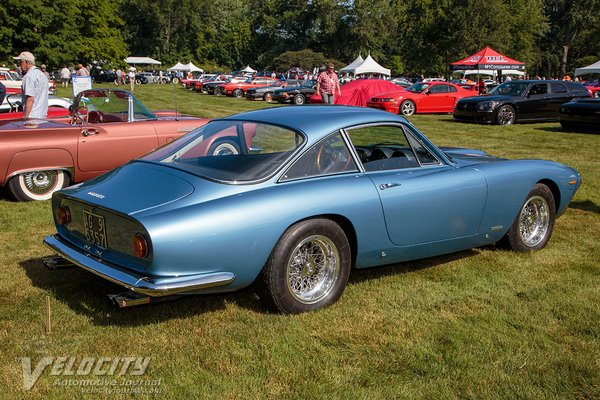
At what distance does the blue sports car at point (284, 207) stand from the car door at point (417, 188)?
11mm

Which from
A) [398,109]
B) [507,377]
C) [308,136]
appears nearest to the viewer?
[507,377]

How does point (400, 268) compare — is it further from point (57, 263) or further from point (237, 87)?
point (237, 87)

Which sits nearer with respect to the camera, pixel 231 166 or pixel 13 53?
pixel 231 166

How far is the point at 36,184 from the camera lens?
7152mm

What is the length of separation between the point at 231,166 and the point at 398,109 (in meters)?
18.2

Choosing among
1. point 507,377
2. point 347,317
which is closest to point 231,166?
point 347,317

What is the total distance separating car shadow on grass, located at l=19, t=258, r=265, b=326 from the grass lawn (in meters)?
0.01

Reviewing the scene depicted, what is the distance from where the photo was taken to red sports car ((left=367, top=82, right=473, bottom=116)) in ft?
69.8

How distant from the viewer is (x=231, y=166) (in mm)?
3959

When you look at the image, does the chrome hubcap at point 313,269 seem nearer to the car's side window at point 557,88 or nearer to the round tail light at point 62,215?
the round tail light at point 62,215

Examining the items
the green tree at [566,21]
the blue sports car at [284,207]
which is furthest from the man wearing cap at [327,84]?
the green tree at [566,21]

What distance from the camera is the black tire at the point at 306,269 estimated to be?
3.65 meters

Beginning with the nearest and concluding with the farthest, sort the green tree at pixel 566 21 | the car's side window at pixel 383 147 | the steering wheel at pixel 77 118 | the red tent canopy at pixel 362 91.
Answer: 1. the car's side window at pixel 383 147
2. the steering wheel at pixel 77 118
3. the red tent canopy at pixel 362 91
4. the green tree at pixel 566 21

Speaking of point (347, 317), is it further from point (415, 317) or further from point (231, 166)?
point (231, 166)
